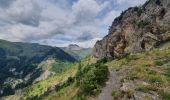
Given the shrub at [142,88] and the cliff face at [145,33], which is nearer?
the shrub at [142,88]

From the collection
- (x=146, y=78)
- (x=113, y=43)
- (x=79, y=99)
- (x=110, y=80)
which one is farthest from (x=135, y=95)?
(x=113, y=43)

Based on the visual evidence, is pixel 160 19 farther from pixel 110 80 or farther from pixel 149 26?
pixel 110 80

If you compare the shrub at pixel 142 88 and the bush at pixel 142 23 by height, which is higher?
the bush at pixel 142 23

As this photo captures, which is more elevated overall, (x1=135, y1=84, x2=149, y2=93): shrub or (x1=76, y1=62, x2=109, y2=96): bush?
(x1=76, y1=62, x2=109, y2=96): bush

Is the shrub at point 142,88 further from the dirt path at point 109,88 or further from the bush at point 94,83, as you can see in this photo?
the bush at point 94,83

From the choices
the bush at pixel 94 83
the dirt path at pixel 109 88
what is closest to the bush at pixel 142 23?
the bush at pixel 94 83

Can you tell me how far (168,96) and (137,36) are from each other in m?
115

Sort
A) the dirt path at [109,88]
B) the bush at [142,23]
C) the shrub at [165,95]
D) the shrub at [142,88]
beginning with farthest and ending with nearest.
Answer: the bush at [142,23] → the dirt path at [109,88] → the shrub at [142,88] → the shrub at [165,95]

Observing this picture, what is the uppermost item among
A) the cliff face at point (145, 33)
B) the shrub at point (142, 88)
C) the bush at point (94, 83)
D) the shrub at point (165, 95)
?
the cliff face at point (145, 33)

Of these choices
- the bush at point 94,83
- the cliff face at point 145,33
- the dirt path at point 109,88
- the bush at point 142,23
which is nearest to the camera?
the dirt path at point 109,88

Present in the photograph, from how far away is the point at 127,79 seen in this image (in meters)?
41.2

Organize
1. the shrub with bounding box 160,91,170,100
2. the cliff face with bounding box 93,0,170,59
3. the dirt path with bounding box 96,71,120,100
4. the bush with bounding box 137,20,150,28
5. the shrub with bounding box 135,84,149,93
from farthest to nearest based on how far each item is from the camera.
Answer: the bush with bounding box 137,20,150,28 < the cliff face with bounding box 93,0,170,59 < the dirt path with bounding box 96,71,120,100 < the shrub with bounding box 135,84,149,93 < the shrub with bounding box 160,91,170,100

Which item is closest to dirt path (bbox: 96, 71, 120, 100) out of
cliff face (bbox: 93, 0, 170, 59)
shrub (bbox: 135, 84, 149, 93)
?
shrub (bbox: 135, 84, 149, 93)

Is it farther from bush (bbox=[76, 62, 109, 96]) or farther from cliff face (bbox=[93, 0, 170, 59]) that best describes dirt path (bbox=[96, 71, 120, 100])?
cliff face (bbox=[93, 0, 170, 59])
